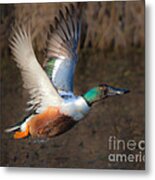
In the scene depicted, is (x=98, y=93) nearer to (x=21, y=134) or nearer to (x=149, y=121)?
(x=149, y=121)

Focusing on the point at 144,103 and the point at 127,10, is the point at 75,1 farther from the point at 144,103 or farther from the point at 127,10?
the point at 144,103

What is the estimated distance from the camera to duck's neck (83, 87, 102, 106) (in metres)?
1.81

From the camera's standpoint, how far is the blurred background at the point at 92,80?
1.79 m

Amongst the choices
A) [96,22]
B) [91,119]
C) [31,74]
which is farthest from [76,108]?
[96,22]

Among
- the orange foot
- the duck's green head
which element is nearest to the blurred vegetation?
the duck's green head

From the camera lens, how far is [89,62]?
5.96ft

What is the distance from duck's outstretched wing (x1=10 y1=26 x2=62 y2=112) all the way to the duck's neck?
0.37 feet

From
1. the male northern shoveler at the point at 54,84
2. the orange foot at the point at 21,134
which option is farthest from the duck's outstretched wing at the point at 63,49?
the orange foot at the point at 21,134

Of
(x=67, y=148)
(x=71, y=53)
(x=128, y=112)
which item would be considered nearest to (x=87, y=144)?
(x=67, y=148)

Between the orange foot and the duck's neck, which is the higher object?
the duck's neck

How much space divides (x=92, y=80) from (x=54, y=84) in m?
0.14

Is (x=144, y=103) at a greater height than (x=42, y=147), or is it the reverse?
(x=144, y=103)

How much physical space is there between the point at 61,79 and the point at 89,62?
117 millimetres

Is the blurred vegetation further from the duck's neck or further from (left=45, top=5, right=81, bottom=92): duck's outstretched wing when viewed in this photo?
the duck's neck
